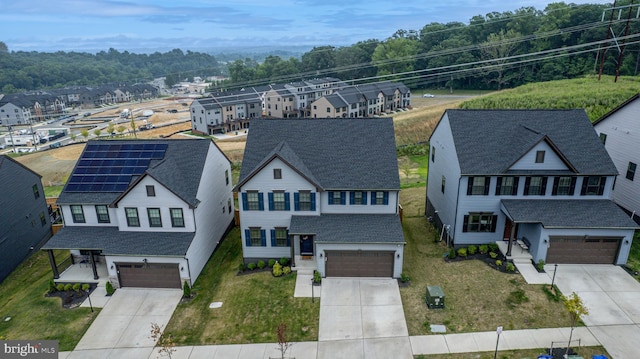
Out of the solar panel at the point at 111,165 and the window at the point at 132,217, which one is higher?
the solar panel at the point at 111,165

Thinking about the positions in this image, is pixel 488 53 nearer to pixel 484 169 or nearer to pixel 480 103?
pixel 480 103

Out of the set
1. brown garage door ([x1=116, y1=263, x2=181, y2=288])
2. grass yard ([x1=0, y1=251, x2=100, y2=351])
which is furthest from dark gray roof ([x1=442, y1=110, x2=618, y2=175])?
grass yard ([x1=0, y1=251, x2=100, y2=351])

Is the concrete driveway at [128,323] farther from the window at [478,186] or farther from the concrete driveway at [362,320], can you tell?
the window at [478,186]

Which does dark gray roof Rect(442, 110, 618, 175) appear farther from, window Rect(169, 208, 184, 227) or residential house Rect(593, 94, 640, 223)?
window Rect(169, 208, 184, 227)

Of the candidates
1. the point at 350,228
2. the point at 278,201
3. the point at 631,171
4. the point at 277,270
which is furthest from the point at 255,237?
the point at 631,171

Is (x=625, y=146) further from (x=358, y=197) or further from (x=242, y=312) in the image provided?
(x=242, y=312)

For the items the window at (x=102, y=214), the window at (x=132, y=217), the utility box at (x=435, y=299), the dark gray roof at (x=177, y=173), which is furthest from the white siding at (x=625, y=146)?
the window at (x=102, y=214)
